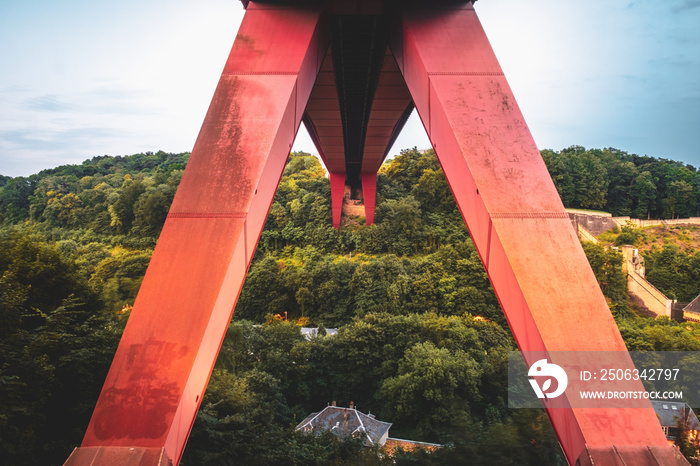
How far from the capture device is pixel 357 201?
136ft

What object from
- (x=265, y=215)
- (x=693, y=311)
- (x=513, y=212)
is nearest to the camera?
(x=513, y=212)

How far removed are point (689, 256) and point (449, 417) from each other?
36801 mm

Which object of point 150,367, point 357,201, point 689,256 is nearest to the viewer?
point 150,367

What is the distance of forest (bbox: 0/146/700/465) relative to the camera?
5.91m

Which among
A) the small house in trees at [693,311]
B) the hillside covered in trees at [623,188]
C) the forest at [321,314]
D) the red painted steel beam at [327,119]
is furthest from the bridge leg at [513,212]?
the hillside covered in trees at [623,188]

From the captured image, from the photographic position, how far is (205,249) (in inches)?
163

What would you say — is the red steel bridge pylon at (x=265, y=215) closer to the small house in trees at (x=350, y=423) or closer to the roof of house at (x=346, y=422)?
the small house in trees at (x=350, y=423)

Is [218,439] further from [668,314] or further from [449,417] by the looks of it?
[668,314]

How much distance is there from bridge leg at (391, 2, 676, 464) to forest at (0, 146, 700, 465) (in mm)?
2742

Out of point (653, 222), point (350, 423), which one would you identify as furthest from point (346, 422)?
point (653, 222)

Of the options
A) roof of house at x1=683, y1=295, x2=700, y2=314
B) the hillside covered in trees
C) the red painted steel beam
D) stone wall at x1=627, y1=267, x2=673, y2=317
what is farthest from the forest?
the red painted steel beam

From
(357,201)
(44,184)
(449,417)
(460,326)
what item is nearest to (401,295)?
(460,326)

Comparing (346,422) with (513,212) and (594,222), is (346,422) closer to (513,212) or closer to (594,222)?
(513,212)

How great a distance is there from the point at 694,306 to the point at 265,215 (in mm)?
41218
